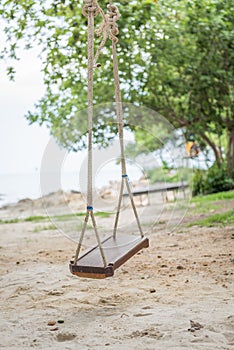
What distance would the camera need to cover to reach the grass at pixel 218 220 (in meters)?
4.40

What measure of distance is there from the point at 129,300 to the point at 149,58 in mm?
4378

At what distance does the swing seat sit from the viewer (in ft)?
6.69

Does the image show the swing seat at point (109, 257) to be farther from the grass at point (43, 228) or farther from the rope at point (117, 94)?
the grass at point (43, 228)

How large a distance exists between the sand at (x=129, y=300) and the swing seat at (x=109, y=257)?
224 millimetres

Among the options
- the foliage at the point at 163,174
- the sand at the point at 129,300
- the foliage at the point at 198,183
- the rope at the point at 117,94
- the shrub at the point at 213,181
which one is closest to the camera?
the sand at the point at 129,300

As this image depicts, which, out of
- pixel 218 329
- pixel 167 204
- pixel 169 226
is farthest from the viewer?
pixel 167 204

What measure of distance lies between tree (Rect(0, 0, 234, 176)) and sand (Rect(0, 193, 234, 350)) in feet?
3.92

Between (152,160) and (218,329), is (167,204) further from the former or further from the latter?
(218,329)

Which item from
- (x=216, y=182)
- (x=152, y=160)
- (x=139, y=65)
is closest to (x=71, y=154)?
(x=152, y=160)

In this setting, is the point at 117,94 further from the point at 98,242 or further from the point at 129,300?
the point at 129,300

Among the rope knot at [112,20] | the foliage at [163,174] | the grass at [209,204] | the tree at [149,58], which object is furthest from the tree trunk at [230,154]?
the rope knot at [112,20]

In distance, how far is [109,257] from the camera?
86.2 inches

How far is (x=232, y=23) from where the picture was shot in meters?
5.79

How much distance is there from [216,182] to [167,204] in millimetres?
1368
